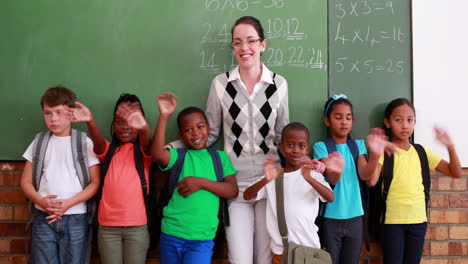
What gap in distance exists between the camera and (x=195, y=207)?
2.67 metres

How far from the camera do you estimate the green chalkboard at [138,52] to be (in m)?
3.14

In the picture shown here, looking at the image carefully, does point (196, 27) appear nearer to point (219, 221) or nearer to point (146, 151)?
point (146, 151)

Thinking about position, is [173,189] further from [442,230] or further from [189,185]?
[442,230]

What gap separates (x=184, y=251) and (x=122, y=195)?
1.90 feet

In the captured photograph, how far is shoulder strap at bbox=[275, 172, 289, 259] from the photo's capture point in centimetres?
258

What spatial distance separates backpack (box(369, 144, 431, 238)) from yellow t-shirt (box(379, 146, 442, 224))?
0.03 metres

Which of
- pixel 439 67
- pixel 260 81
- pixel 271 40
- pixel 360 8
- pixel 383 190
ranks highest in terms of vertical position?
pixel 360 8

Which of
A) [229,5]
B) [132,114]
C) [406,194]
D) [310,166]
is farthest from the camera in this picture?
[229,5]

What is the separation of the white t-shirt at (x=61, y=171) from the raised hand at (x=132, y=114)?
37 cm

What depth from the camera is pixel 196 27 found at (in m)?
3.18

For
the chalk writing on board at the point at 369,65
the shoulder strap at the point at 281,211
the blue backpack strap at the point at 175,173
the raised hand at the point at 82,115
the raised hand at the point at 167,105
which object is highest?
the chalk writing on board at the point at 369,65

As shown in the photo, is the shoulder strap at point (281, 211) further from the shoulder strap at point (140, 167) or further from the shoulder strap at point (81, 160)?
the shoulder strap at point (81, 160)

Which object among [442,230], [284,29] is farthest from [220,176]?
[442,230]

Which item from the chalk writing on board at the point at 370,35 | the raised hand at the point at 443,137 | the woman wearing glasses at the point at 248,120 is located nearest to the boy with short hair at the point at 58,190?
the woman wearing glasses at the point at 248,120
